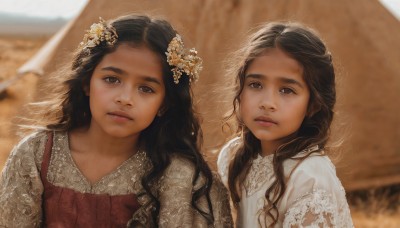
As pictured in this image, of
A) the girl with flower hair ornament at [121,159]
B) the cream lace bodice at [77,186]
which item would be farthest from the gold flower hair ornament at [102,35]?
the cream lace bodice at [77,186]

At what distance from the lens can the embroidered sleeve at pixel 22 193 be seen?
2.23 meters

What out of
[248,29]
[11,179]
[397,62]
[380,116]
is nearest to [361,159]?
[380,116]

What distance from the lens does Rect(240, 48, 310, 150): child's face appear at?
2135 mm

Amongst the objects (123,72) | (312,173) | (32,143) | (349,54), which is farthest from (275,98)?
(349,54)

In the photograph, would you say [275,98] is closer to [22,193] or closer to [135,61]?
[135,61]

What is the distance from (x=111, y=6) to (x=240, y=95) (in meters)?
2.08

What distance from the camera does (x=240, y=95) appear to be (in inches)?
90.7

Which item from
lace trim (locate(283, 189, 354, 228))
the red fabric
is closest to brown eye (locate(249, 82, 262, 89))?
lace trim (locate(283, 189, 354, 228))

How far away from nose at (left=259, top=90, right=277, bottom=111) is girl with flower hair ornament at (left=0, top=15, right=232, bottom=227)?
0.30 m

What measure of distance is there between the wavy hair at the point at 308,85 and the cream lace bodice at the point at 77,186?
17cm

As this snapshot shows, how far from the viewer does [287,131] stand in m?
2.17

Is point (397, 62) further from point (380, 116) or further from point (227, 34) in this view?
point (227, 34)

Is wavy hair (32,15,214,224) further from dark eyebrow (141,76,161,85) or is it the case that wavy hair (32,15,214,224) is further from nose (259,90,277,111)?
nose (259,90,277,111)

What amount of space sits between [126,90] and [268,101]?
450 mm
